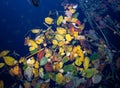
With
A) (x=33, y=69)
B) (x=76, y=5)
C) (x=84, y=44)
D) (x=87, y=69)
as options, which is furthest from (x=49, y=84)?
(x=76, y=5)

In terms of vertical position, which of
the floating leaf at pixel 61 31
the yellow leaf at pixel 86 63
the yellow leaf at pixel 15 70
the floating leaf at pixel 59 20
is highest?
the floating leaf at pixel 59 20

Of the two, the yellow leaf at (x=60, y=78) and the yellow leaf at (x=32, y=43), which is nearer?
the yellow leaf at (x=60, y=78)

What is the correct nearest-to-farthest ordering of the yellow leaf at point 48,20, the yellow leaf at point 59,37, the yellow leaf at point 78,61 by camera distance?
the yellow leaf at point 78,61
the yellow leaf at point 59,37
the yellow leaf at point 48,20

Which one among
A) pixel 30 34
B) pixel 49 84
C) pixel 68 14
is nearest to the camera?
pixel 49 84

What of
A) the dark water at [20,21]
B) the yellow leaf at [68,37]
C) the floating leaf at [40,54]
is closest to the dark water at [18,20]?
the dark water at [20,21]

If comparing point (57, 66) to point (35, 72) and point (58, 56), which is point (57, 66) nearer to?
point (58, 56)

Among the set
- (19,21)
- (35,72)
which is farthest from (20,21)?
(35,72)

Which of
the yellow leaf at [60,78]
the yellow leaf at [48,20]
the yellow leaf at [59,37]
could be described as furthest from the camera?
the yellow leaf at [48,20]

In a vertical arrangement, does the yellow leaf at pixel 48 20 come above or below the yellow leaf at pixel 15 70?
above

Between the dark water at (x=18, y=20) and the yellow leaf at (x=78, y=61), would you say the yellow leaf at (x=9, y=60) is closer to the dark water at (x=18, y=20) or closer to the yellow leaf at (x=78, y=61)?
the dark water at (x=18, y=20)

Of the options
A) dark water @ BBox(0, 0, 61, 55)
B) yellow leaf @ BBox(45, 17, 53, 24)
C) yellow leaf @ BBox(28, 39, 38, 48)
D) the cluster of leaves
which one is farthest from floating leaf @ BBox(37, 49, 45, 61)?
yellow leaf @ BBox(45, 17, 53, 24)

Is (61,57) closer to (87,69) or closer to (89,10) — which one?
(87,69)
